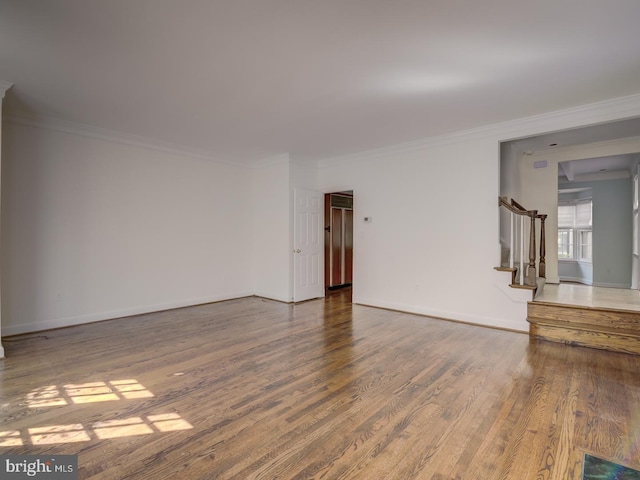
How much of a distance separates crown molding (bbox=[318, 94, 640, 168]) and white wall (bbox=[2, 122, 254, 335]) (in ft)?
11.9

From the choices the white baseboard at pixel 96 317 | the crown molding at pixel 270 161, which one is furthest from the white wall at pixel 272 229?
the white baseboard at pixel 96 317

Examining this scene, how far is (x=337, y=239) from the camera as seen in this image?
301 inches

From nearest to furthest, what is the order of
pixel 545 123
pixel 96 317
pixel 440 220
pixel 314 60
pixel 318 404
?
pixel 318 404 < pixel 314 60 < pixel 545 123 < pixel 96 317 < pixel 440 220

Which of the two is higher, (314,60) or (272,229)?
(314,60)

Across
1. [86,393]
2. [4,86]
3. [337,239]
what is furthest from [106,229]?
[337,239]

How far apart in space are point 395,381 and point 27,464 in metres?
2.42

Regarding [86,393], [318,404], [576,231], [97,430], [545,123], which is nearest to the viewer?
[97,430]

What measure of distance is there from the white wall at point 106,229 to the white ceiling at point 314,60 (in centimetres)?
66

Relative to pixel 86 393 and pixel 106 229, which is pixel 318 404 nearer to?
pixel 86 393

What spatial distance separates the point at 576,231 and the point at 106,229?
10506 millimetres

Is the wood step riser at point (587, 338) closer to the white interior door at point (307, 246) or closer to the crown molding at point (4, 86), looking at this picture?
the white interior door at point (307, 246)

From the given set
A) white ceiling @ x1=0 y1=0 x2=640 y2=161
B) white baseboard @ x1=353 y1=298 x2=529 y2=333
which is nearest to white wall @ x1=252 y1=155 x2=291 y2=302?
white baseboard @ x1=353 y1=298 x2=529 y2=333

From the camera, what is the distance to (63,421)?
85.7 inches

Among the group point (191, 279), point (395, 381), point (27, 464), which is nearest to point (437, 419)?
point (395, 381)
